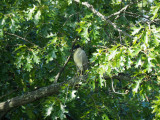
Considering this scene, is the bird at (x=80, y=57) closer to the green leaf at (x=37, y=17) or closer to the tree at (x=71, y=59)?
the tree at (x=71, y=59)

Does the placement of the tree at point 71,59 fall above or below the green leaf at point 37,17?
below

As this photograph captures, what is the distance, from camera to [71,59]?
211 inches

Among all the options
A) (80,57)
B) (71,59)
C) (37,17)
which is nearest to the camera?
(37,17)

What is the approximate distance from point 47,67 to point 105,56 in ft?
7.18

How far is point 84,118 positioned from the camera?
13.6 ft

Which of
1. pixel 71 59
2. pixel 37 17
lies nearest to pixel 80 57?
pixel 71 59

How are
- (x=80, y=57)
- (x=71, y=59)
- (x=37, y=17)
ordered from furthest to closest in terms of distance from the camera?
1. (x=71, y=59)
2. (x=80, y=57)
3. (x=37, y=17)

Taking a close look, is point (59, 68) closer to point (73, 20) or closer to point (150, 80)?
point (73, 20)

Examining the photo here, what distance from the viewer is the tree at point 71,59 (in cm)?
305

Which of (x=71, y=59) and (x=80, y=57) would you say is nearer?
(x=80, y=57)

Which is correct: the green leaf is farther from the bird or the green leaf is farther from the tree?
the bird

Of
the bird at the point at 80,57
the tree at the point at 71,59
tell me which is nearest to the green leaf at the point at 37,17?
the tree at the point at 71,59

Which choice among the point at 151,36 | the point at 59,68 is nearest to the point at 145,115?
the point at 59,68

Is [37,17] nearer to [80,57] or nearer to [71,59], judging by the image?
[80,57]
